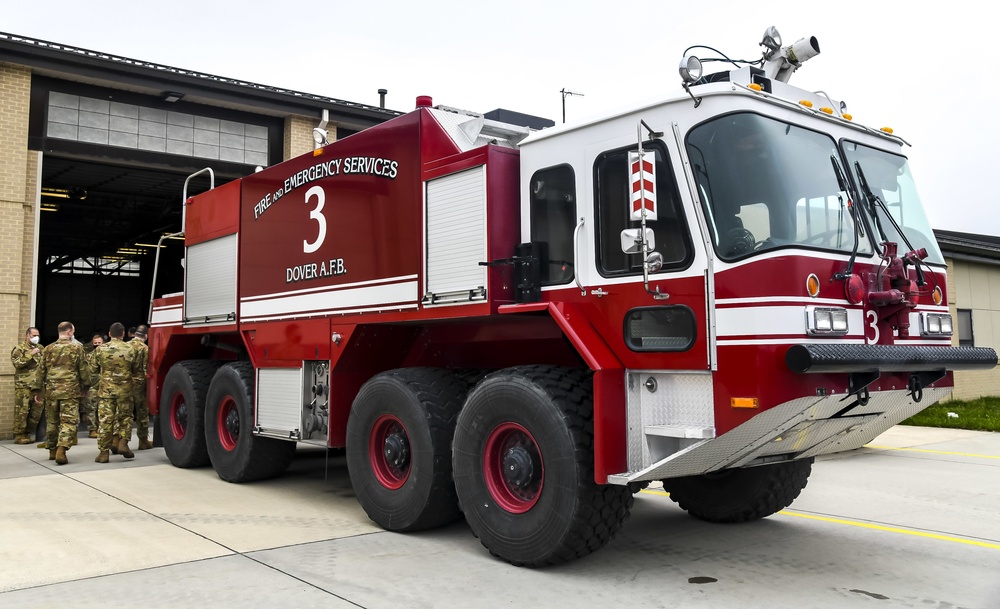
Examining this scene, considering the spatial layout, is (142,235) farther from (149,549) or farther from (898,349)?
(898,349)

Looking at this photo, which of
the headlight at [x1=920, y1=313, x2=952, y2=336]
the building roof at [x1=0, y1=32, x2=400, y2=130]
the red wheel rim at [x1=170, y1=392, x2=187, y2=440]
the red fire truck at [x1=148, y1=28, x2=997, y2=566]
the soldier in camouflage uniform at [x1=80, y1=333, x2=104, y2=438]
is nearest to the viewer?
the red fire truck at [x1=148, y1=28, x2=997, y2=566]

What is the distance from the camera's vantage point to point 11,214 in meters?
13.5

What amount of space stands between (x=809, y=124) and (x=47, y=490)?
8066mm

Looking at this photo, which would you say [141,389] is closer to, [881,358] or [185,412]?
[185,412]

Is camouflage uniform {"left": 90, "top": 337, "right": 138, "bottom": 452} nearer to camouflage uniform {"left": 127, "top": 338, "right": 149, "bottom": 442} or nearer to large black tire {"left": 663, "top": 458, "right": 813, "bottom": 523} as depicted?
camouflage uniform {"left": 127, "top": 338, "right": 149, "bottom": 442}

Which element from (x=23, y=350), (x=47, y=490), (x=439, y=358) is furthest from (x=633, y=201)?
(x=23, y=350)

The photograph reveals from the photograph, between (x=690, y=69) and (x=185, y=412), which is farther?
(x=185, y=412)

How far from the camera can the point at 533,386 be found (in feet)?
17.7

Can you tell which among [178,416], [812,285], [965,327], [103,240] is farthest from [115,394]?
[103,240]

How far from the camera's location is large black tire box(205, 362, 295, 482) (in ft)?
28.5

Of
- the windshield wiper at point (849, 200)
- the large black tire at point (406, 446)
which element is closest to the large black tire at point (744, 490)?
the large black tire at point (406, 446)

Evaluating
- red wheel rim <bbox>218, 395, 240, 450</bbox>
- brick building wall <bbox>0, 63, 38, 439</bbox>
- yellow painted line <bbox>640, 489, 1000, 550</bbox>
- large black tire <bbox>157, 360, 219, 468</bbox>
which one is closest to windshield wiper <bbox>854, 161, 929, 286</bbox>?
yellow painted line <bbox>640, 489, 1000, 550</bbox>

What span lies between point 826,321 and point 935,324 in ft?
4.33

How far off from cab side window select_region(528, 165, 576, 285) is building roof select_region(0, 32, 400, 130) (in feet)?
35.3
